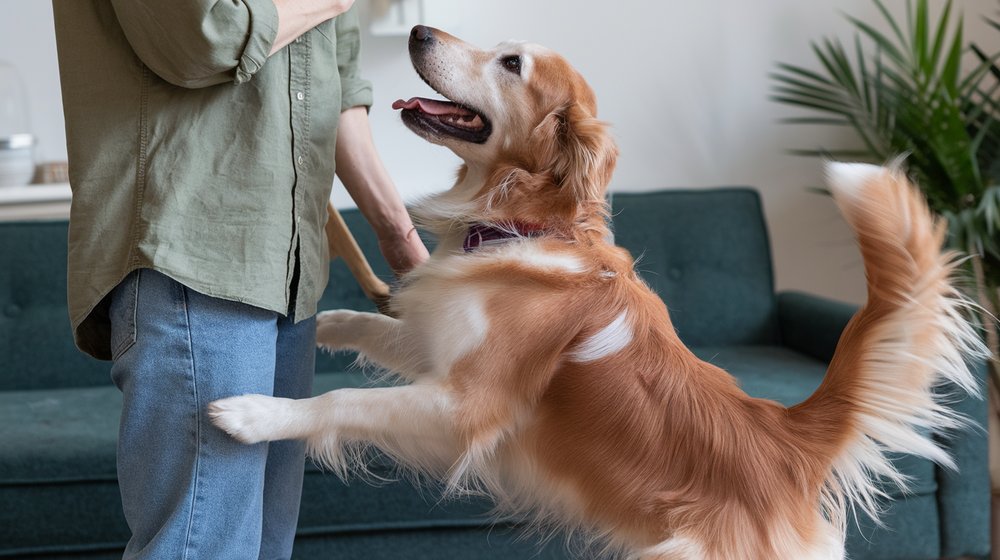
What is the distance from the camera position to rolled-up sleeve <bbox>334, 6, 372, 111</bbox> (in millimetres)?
1502

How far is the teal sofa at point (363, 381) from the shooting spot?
220 cm

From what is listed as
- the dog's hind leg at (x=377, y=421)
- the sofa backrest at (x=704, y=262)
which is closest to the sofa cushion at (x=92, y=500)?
the dog's hind leg at (x=377, y=421)

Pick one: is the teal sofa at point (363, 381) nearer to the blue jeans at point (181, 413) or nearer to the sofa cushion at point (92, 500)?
the sofa cushion at point (92, 500)

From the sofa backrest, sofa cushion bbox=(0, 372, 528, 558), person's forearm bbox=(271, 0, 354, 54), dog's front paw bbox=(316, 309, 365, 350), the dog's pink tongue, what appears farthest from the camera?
the sofa backrest

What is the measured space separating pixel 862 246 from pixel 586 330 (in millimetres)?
411

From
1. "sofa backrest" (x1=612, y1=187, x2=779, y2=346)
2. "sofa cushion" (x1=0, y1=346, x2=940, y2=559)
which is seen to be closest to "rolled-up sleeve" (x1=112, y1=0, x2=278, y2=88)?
"sofa cushion" (x1=0, y1=346, x2=940, y2=559)

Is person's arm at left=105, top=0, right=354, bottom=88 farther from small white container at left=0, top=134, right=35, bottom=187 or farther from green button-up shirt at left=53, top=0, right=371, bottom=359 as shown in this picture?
small white container at left=0, top=134, right=35, bottom=187

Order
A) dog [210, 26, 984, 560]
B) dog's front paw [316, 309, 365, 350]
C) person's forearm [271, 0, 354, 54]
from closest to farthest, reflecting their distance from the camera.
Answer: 1. person's forearm [271, 0, 354, 54]
2. dog [210, 26, 984, 560]
3. dog's front paw [316, 309, 365, 350]

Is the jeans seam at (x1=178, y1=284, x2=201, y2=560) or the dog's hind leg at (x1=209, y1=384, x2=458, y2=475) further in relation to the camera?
the dog's hind leg at (x1=209, y1=384, x2=458, y2=475)

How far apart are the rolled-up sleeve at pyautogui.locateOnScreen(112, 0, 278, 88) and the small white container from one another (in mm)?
2148

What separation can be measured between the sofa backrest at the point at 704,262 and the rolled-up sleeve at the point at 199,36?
2.13 metres

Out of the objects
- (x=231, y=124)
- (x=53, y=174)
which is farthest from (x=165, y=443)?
(x=53, y=174)

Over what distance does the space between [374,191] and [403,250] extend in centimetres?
12

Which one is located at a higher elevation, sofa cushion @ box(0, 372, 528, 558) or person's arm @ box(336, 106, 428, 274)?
person's arm @ box(336, 106, 428, 274)
